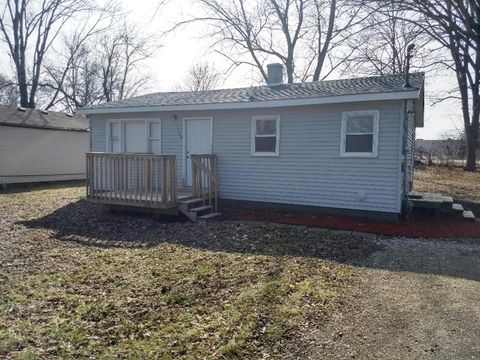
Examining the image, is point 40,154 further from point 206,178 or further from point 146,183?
point 206,178

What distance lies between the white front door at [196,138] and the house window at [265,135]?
1.43 m

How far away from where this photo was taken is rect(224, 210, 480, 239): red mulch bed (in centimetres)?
816

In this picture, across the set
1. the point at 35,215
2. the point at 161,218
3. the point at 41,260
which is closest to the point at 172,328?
the point at 41,260

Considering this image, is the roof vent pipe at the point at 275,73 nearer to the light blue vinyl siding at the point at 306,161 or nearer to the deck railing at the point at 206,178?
the light blue vinyl siding at the point at 306,161

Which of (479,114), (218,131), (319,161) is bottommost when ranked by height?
(319,161)

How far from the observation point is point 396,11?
16.5 meters

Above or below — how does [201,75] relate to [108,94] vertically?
above

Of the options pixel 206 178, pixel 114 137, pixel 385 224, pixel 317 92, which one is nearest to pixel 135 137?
pixel 114 137

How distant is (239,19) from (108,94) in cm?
1473

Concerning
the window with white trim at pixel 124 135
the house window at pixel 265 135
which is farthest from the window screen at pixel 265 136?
the window with white trim at pixel 124 135

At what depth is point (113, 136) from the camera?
500 inches

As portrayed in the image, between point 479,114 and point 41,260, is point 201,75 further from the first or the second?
point 41,260

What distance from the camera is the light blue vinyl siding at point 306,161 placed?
8.89 m

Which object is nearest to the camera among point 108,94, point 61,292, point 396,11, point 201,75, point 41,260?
point 61,292
